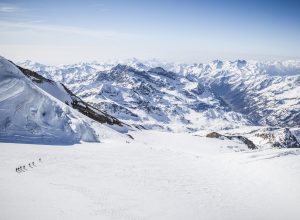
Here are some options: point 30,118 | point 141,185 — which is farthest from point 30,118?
point 141,185

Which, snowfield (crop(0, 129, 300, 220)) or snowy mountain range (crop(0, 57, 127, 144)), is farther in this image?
snowy mountain range (crop(0, 57, 127, 144))

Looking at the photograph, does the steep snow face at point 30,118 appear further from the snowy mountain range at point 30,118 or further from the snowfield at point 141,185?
the snowfield at point 141,185

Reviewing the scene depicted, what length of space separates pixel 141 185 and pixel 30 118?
77.7 feet

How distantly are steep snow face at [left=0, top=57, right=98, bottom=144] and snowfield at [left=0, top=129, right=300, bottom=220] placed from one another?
3784mm

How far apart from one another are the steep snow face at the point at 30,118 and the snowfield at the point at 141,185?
3.78 m

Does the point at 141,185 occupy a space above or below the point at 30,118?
below

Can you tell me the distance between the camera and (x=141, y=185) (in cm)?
2988

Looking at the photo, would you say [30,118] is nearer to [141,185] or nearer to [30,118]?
[30,118]

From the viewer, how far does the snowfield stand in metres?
22.3

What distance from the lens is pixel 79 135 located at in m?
48.8

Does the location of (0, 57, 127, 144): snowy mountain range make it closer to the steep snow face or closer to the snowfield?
the steep snow face

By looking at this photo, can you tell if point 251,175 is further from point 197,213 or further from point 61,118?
point 61,118

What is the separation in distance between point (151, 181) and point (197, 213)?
793 centimetres

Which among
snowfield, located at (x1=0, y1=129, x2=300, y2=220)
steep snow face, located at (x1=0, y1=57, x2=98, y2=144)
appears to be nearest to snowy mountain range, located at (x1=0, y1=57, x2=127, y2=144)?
steep snow face, located at (x1=0, y1=57, x2=98, y2=144)
